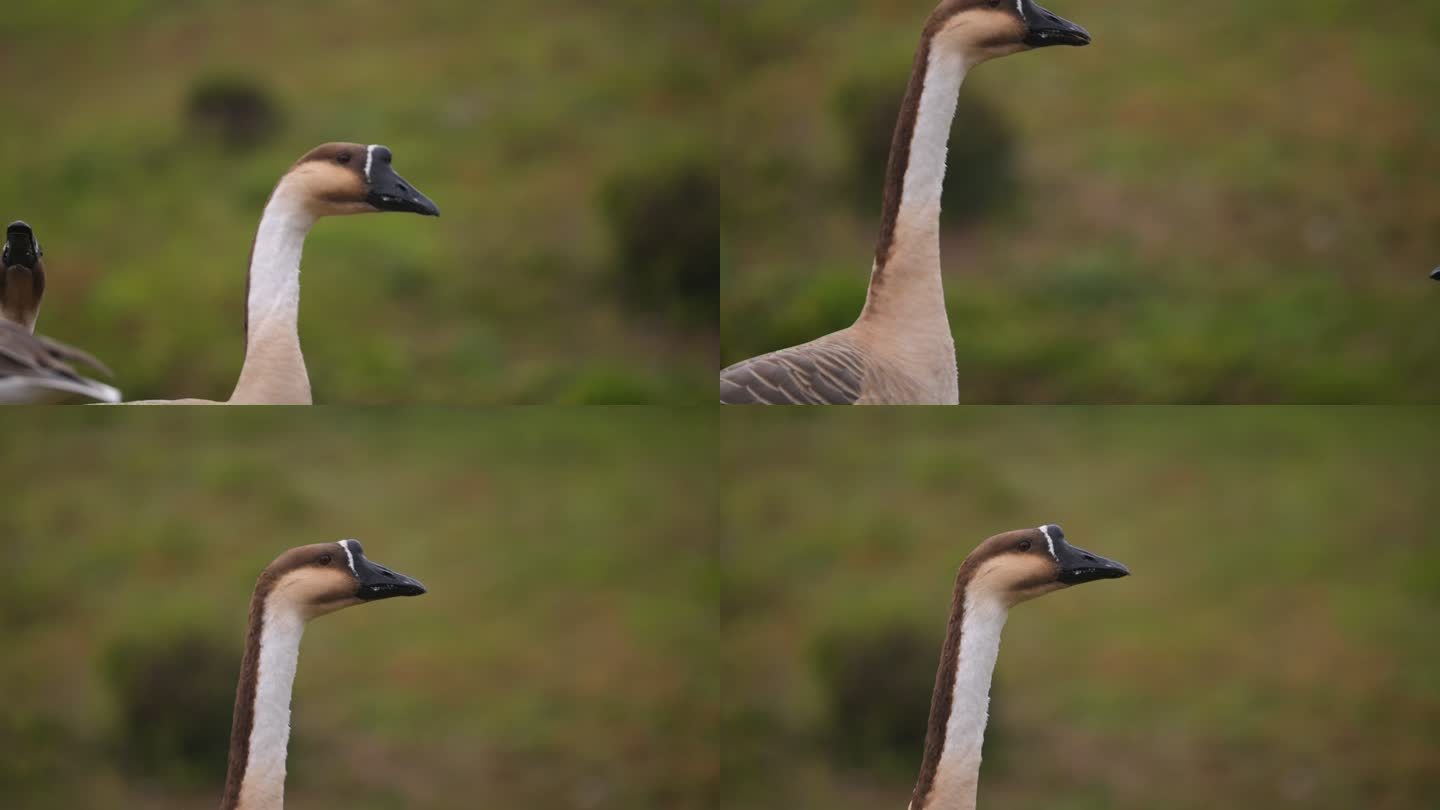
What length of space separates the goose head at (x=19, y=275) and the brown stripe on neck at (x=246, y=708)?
3.12ft

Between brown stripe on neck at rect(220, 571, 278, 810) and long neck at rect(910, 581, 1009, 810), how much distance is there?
1434 millimetres

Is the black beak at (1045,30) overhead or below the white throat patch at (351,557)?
overhead

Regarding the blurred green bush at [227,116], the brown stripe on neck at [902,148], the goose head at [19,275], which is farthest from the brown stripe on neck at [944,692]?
the blurred green bush at [227,116]

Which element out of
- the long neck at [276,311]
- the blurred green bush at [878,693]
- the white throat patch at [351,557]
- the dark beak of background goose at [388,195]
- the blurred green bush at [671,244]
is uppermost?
the blurred green bush at [671,244]

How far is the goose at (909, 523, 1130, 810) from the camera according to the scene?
3529 millimetres

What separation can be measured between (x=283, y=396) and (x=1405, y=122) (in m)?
4.71

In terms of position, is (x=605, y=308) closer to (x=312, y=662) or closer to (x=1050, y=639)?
(x=312, y=662)

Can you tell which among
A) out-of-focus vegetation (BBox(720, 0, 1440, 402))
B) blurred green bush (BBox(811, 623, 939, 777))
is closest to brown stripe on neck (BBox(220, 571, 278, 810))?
out-of-focus vegetation (BBox(720, 0, 1440, 402))

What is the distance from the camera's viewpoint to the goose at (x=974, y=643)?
3.53 meters

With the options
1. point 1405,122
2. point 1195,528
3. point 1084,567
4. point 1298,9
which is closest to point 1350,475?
point 1195,528

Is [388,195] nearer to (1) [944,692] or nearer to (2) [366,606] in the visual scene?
(1) [944,692]

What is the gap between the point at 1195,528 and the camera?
22.3ft

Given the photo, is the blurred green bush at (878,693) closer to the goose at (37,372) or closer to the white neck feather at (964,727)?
the white neck feather at (964,727)

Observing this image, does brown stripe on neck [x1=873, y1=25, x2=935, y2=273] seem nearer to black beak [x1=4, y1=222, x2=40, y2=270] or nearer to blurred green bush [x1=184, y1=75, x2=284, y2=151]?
black beak [x1=4, y1=222, x2=40, y2=270]
